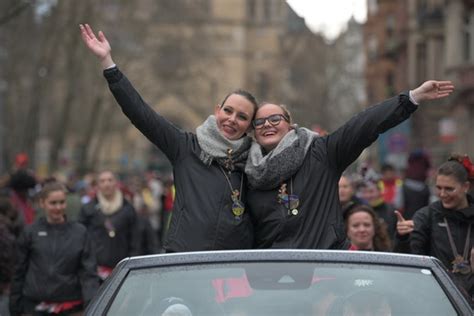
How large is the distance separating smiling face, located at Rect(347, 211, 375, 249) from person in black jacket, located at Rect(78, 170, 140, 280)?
3631 mm

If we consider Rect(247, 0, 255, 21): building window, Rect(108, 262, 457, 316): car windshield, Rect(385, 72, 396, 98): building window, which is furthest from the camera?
Rect(247, 0, 255, 21): building window

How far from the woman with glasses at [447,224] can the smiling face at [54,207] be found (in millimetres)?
2954

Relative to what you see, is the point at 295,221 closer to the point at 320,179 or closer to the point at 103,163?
the point at 320,179

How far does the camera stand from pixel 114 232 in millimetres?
13742

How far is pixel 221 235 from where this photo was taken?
7.68 m

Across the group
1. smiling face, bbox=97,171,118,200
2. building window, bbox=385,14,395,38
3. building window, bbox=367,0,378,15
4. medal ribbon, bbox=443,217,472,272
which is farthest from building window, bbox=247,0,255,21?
medal ribbon, bbox=443,217,472,272

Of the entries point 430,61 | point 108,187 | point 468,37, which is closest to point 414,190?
point 108,187

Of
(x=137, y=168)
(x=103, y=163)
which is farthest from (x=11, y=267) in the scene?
(x=103, y=163)

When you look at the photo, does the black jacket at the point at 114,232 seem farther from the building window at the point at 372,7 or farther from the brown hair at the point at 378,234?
the building window at the point at 372,7

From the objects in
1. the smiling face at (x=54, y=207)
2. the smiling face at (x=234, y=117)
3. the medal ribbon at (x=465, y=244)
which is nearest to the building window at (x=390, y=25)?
the smiling face at (x=54, y=207)

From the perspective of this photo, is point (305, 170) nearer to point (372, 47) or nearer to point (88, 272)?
point (88, 272)

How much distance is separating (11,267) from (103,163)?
106m

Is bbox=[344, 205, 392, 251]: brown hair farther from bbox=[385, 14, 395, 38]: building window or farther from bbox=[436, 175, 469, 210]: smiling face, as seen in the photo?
bbox=[385, 14, 395, 38]: building window

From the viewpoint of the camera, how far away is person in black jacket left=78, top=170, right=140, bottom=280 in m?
13.6
